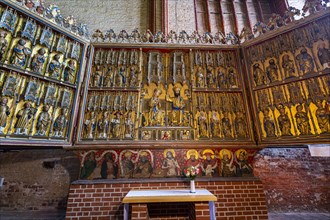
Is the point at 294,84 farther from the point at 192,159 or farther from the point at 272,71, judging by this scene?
the point at 192,159

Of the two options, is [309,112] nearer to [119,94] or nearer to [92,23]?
[119,94]

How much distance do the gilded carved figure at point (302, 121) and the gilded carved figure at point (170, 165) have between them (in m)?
3.05

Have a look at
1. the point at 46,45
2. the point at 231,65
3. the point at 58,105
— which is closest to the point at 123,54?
the point at 46,45

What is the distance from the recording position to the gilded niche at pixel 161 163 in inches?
177

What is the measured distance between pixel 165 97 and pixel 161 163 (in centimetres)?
183

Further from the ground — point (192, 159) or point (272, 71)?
point (272, 71)

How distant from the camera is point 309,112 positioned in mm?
4102

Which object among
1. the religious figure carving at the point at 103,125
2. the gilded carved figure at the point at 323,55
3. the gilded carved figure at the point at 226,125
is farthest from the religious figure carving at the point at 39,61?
the gilded carved figure at the point at 323,55

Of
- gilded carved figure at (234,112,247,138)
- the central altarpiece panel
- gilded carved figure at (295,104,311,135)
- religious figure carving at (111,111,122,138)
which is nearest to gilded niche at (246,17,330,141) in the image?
gilded carved figure at (295,104,311,135)

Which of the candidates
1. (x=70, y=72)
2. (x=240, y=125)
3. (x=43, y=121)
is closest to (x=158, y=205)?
(x=240, y=125)

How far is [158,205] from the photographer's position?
4.48m

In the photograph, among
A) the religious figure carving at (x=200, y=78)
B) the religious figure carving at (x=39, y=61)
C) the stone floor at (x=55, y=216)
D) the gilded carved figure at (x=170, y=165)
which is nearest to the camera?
the religious figure carving at (x=39, y=61)

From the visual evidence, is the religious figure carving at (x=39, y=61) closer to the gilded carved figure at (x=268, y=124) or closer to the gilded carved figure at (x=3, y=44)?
the gilded carved figure at (x=3, y=44)

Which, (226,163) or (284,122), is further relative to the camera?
(226,163)
